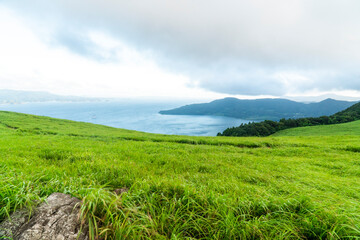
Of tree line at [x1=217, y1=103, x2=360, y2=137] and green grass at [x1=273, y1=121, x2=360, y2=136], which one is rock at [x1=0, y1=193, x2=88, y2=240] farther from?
tree line at [x1=217, y1=103, x2=360, y2=137]

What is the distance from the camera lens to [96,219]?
1862 millimetres

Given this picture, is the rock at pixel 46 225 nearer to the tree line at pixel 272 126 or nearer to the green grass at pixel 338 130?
the green grass at pixel 338 130

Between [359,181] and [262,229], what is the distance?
647 cm

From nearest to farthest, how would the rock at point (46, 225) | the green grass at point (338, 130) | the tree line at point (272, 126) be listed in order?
the rock at point (46, 225) → the green grass at point (338, 130) → the tree line at point (272, 126)

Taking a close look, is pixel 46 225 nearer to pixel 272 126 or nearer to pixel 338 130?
pixel 338 130

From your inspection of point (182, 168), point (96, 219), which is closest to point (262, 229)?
point (96, 219)

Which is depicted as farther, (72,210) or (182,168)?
(182,168)

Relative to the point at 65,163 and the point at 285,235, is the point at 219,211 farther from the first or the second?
the point at 65,163

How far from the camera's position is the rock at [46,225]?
1529mm

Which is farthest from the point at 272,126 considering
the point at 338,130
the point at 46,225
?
the point at 46,225

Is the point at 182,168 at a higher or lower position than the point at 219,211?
lower

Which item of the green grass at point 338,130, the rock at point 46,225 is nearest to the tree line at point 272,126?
the green grass at point 338,130

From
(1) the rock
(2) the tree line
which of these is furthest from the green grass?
(1) the rock

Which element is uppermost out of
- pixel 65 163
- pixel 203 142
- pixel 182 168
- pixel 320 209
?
pixel 320 209
